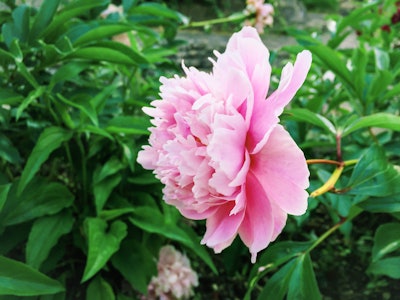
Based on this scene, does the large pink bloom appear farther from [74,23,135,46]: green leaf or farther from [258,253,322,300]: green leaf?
[74,23,135,46]: green leaf

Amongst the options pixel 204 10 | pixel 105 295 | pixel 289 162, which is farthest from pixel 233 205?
pixel 204 10

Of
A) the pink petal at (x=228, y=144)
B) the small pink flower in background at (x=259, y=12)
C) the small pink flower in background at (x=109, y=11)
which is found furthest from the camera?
the small pink flower in background at (x=259, y=12)

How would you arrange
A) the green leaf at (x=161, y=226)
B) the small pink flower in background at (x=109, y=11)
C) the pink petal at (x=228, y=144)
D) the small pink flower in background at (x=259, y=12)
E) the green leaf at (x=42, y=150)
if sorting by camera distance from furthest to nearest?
the small pink flower in background at (x=259, y=12)
the small pink flower in background at (x=109, y=11)
the green leaf at (x=161, y=226)
the green leaf at (x=42, y=150)
the pink petal at (x=228, y=144)

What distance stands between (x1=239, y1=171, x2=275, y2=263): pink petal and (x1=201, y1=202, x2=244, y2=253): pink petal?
0.01 meters

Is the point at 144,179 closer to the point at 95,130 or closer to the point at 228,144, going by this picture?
the point at 95,130

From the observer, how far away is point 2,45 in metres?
1.12

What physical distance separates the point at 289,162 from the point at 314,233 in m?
1.11

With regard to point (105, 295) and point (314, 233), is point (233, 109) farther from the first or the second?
point (314, 233)

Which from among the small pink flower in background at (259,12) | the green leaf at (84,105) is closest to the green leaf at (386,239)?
the green leaf at (84,105)

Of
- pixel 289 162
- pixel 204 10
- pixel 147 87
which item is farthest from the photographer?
pixel 204 10

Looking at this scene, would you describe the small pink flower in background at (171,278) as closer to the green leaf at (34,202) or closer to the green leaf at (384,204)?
the green leaf at (34,202)

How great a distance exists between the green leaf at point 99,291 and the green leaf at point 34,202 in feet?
0.51

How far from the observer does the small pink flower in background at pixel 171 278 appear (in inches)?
46.7

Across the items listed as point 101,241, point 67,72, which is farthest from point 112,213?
point 67,72
